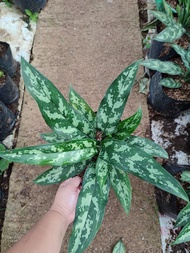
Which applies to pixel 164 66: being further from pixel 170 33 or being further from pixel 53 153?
pixel 53 153

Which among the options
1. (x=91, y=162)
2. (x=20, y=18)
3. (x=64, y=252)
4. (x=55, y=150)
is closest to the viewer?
(x=55, y=150)

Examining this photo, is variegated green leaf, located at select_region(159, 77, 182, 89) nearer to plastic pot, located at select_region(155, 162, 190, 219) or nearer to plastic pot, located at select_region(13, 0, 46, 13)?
plastic pot, located at select_region(155, 162, 190, 219)

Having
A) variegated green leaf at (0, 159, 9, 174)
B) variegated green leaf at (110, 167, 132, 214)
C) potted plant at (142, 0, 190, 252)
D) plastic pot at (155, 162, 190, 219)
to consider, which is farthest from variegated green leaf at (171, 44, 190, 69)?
variegated green leaf at (0, 159, 9, 174)

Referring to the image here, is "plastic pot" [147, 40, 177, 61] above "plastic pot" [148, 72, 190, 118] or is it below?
above

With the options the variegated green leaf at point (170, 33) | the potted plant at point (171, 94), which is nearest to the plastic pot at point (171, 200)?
the potted plant at point (171, 94)

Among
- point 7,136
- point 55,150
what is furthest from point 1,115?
point 55,150

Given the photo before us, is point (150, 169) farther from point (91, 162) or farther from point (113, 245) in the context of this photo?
point (113, 245)

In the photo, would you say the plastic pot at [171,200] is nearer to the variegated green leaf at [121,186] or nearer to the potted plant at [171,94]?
the potted plant at [171,94]
